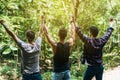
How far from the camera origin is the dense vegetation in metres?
12.2

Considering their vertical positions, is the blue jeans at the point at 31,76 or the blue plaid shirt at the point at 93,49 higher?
the blue plaid shirt at the point at 93,49

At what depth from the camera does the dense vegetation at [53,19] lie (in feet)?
40.1

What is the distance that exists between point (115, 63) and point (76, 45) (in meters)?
2.16

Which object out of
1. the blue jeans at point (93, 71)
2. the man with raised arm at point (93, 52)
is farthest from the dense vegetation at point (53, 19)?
the blue jeans at point (93, 71)

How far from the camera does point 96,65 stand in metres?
8.05

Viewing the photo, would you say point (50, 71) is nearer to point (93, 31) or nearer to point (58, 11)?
point (58, 11)

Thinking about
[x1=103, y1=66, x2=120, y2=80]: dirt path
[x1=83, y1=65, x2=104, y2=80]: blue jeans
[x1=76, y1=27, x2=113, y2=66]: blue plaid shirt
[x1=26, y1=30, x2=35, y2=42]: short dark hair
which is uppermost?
[x1=26, y1=30, x2=35, y2=42]: short dark hair

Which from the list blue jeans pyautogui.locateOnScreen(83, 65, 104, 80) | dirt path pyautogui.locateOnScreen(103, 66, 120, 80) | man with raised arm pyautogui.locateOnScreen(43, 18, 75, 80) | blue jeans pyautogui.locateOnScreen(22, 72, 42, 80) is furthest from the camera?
dirt path pyautogui.locateOnScreen(103, 66, 120, 80)

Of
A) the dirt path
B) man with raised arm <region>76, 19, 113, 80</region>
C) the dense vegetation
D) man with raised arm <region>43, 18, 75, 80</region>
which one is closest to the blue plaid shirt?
man with raised arm <region>76, 19, 113, 80</region>

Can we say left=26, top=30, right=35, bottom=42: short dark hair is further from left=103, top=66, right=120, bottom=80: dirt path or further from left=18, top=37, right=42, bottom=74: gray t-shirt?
left=103, top=66, right=120, bottom=80: dirt path

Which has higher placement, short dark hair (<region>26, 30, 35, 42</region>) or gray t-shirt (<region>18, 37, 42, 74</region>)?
short dark hair (<region>26, 30, 35, 42</region>)

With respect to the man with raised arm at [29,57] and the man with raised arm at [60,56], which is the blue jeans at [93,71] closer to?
the man with raised arm at [60,56]

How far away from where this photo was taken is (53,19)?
44.9 ft

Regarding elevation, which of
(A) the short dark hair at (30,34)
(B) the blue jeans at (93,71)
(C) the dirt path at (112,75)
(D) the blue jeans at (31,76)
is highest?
(A) the short dark hair at (30,34)
